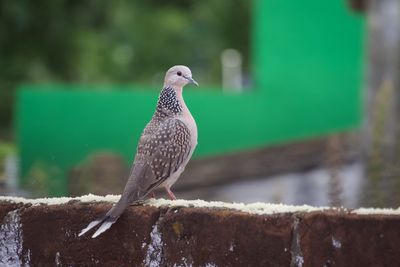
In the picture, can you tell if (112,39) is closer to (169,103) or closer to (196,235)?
(169,103)

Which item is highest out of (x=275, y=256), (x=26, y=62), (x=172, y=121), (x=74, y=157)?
(x=26, y=62)

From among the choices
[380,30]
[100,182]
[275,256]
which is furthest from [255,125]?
[275,256]

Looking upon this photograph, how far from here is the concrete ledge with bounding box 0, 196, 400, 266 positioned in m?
3.62

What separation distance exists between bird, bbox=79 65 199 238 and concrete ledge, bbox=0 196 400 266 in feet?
0.67

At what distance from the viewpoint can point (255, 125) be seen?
42.0ft

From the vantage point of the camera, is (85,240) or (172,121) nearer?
(85,240)

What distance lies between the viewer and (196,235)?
3.93 metres

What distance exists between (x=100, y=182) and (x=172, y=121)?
18.6 feet

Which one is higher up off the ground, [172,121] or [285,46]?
[285,46]

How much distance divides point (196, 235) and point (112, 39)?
98.5ft

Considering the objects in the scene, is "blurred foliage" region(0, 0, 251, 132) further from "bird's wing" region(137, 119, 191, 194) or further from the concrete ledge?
the concrete ledge

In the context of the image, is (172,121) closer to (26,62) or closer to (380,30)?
(380,30)

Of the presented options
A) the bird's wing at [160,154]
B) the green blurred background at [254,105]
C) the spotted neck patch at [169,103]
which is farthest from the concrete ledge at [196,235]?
the green blurred background at [254,105]

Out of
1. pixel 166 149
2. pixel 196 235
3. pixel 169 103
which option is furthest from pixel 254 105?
pixel 196 235
